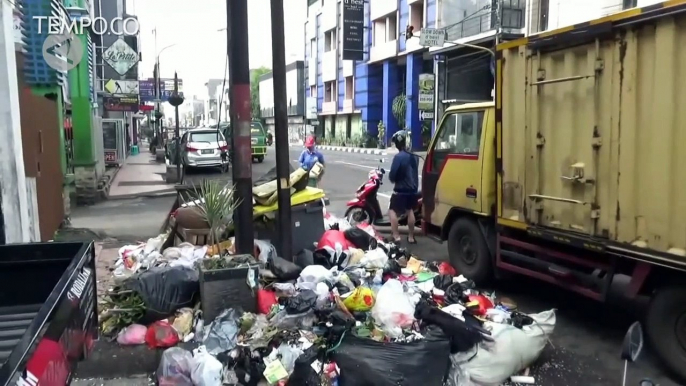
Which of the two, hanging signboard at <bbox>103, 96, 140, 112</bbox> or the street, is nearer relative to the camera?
the street

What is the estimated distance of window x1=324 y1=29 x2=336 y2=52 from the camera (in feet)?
199

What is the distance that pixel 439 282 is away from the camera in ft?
20.0

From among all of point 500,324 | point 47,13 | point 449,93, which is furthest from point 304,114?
point 500,324

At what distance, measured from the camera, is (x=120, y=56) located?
2008 cm

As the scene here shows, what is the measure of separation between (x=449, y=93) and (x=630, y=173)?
33.6 m

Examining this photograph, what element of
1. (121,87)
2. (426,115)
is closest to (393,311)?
(121,87)

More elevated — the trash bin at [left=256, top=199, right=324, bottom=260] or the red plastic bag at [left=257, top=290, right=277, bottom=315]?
the trash bin at [left=256, top=199, right=324, bottom=260]

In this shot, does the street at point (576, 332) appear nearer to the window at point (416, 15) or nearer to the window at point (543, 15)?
the window at point (543, 15)

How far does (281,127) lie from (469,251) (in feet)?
8.70

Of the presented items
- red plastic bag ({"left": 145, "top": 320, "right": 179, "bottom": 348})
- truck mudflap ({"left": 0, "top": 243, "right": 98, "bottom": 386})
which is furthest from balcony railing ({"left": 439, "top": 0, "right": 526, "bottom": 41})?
truck mudflap ({"left": 0, "top": 243, "right": 98, "bottom": 386})

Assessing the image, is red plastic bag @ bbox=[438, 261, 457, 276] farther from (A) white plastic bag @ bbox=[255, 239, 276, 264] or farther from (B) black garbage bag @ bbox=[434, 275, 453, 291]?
(A) white plastic bag @ bbox=[255, 239, 276, 264]

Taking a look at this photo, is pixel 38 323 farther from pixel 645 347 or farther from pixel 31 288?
pixel 645 347

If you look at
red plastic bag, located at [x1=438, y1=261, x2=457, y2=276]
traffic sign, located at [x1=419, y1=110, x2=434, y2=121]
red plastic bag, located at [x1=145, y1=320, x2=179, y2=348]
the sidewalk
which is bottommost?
the sidewalk

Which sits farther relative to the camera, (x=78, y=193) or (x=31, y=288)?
(x=78, y=193)
